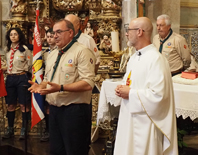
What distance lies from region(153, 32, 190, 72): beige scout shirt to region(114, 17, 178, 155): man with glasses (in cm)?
264

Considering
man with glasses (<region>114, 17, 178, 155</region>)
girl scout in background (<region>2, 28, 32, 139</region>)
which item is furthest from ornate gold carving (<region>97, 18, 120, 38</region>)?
man with glasses (<region>114, 17, 178, 155</region>)

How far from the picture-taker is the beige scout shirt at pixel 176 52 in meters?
5.56

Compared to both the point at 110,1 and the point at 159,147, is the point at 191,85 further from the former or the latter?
the point at 110,1

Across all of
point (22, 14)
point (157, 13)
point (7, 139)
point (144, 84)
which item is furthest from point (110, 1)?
point (144, 84)

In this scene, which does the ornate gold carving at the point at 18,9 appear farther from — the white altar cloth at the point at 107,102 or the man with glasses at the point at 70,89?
the man with glasses at the point at 70,89

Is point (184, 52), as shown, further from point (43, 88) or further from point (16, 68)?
point (43, 88)

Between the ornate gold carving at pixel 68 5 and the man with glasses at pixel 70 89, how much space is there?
11.0 ft

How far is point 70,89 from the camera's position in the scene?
351 centimetres

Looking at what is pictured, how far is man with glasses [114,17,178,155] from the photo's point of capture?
280 cm

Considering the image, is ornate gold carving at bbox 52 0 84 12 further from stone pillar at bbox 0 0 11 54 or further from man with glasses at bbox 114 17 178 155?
man with glasses at bbox 114 17 178 155

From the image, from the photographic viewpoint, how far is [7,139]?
A: 6.08m

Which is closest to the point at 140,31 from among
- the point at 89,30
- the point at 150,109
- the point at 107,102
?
the point at 150,109

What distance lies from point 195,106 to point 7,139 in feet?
12.0

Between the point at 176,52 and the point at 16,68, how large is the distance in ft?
8.18
